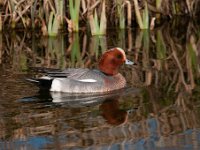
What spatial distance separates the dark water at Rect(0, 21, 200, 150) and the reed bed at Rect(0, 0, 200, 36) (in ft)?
1.61

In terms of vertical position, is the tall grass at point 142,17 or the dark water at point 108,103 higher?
the tall grass at point 142,17

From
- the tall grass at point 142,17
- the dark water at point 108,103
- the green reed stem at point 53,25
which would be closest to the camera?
the dark water at point 108,103

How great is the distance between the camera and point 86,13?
42.9 ft

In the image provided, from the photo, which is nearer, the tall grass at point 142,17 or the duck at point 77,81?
the duck at point 77,81

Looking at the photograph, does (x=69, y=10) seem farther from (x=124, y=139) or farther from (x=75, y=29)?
(x=124, y=139)

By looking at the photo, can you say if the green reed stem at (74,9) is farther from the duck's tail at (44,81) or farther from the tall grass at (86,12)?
the duck's tail at (44,81)

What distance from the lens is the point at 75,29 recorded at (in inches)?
512

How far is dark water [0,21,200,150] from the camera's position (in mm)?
6285

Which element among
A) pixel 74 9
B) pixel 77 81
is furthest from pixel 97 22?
pixel 77 81

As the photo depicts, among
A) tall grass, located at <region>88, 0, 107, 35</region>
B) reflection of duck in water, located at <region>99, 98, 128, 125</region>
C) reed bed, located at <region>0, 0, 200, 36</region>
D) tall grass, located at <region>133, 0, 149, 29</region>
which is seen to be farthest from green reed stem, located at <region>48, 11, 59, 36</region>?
reflection of duck in water, located at <region>99, 98, 128, 125</region>

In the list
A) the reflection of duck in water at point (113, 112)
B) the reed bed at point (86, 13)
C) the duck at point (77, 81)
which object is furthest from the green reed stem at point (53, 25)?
the reflection of duck in water at point (113, 112)

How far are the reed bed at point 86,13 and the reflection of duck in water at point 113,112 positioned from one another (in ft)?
13.8

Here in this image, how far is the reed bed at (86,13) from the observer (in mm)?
12430

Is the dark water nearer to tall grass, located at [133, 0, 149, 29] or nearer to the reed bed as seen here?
the reed bed
